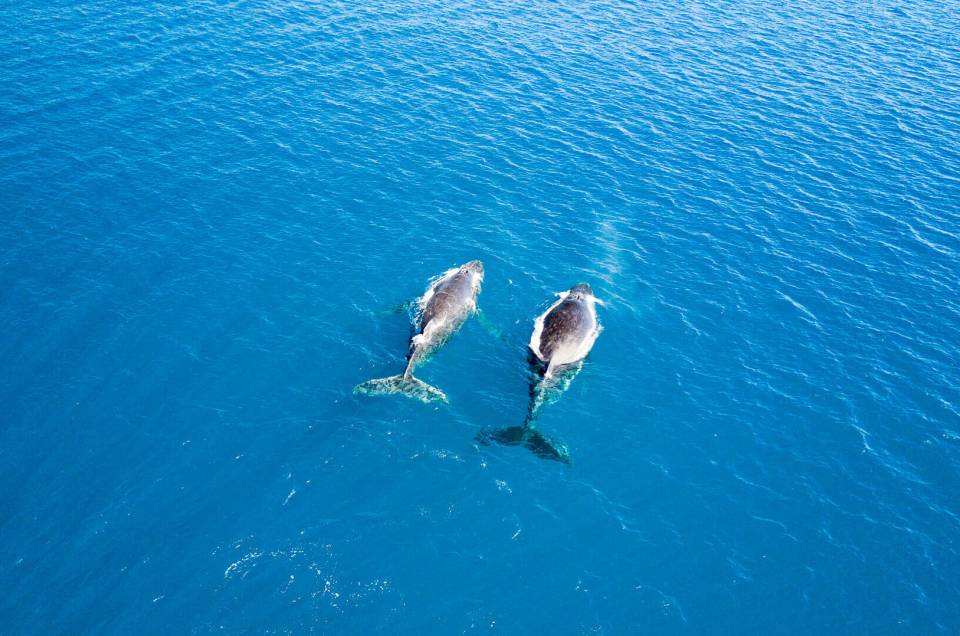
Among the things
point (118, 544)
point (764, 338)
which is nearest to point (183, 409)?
point (118, 544)

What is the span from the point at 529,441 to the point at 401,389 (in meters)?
9.95

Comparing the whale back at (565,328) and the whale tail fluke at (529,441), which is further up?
the whale back at (565,328)

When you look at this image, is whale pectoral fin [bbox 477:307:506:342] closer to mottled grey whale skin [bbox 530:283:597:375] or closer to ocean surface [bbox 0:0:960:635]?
→ ocean surface [bbox 0:0:960:635]

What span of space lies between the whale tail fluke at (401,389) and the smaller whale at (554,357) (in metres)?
4.84

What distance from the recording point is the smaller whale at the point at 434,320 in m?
49.8

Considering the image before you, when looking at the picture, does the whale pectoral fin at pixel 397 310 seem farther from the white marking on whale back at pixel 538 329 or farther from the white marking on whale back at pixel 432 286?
the white marking on whale back at pixel 538 329

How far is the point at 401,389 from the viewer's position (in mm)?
49719

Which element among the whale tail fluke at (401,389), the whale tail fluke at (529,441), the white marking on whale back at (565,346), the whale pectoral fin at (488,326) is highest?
the white marking on whale back at (565,346)

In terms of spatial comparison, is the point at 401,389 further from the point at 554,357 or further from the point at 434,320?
the point at 554,357

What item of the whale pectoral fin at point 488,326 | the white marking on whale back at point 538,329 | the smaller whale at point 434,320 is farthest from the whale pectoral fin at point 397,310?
the white marking on whale back at point 538,329

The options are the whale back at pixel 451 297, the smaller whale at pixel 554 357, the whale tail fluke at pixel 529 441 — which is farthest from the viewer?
the whale back at pixel 451 297

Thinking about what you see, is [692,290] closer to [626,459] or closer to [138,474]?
[626,459]

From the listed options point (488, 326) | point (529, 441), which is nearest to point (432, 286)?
point (488, 326)

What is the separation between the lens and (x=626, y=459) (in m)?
48.2
